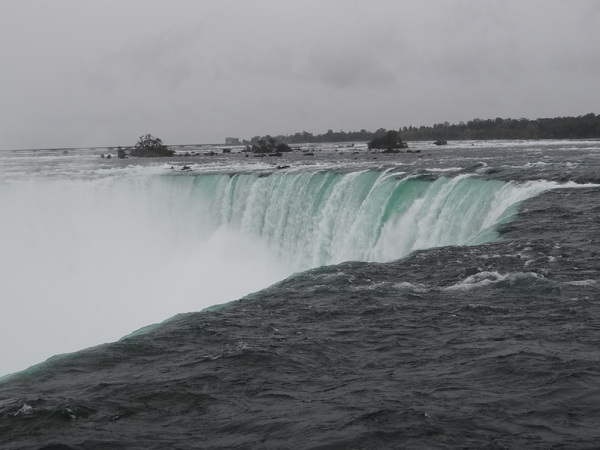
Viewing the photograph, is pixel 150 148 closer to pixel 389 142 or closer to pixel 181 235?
pixel 389 142

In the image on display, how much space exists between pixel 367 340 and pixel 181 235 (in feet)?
71.3

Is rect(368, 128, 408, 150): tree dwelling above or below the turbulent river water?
above

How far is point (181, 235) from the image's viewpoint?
96.2ft

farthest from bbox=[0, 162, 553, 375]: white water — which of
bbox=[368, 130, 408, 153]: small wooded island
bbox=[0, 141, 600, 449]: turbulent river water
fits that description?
bbox=[368, 130, 408, 153]: small wooded island

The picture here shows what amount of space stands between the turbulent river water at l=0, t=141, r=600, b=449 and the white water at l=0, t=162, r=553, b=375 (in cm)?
11

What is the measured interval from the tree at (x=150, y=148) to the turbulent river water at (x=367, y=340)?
56.8m

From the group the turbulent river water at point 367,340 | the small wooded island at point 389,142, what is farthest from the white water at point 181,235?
the small wooded island at point 389,142

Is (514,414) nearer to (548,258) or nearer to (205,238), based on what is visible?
(548,258)

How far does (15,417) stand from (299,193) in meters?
19.1

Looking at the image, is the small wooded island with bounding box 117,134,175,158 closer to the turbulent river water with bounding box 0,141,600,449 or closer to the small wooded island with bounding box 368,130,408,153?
the small wooded island with bounding box 368,130,408,153

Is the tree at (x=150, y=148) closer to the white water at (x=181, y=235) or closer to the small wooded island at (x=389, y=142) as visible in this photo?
the small wooded island at (x=389, y=142)

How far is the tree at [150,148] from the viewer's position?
78375 millimetres

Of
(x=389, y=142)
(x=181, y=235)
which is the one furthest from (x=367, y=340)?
(x=389, y=142)

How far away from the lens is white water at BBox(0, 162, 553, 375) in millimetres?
18188
